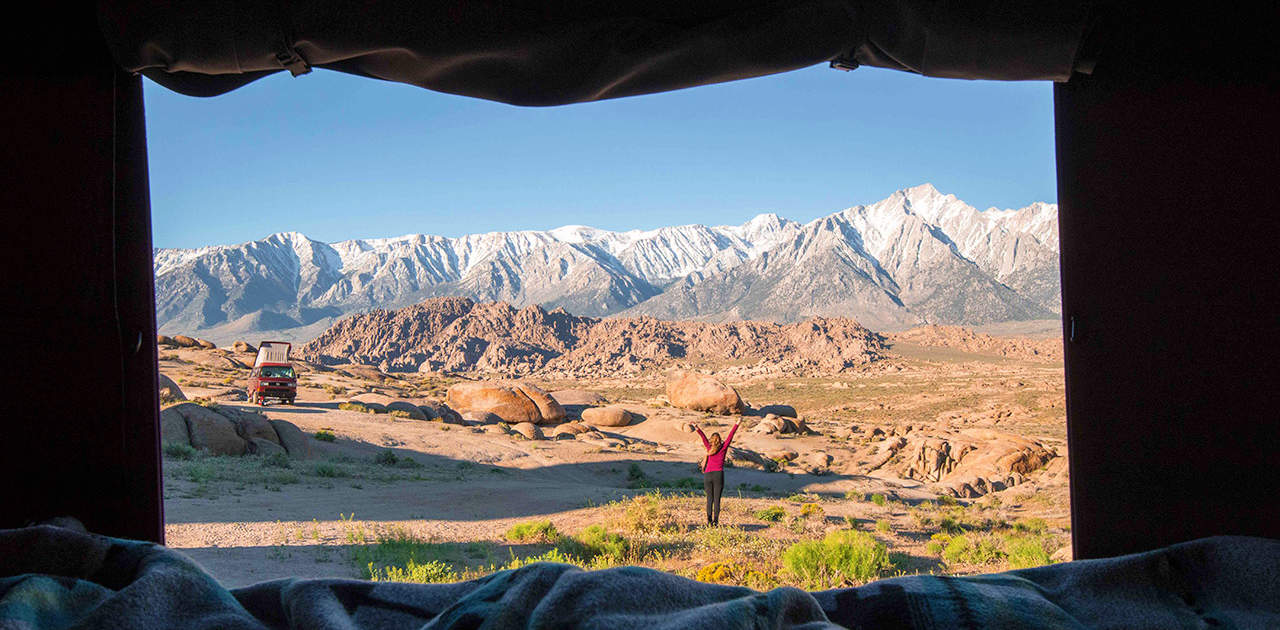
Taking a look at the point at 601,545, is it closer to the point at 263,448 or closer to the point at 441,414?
the point at 263,448

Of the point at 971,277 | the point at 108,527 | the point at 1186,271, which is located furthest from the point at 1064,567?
the point at 971,277

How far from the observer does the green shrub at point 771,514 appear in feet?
25.5

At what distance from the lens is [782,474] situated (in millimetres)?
14289

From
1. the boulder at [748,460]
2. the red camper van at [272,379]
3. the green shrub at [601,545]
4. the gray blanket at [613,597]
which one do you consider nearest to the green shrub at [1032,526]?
the green shrub at [601,545]

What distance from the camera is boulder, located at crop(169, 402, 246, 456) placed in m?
10.3

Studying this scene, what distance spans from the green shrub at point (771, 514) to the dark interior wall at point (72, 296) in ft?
21.0

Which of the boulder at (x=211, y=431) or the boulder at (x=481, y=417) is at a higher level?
the boulder at (x=211, y=431)

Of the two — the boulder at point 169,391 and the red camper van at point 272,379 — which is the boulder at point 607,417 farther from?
the boulder at point 169,391

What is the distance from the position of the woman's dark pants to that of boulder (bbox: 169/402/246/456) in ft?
24.1

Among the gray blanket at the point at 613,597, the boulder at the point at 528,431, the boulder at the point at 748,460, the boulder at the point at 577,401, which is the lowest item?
the boulder at the point at 748,460

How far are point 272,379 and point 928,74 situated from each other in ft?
59.4

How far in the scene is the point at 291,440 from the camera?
11.5m

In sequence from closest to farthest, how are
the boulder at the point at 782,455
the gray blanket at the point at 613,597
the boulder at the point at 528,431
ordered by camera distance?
the gray blanket at the point at 613,597
the boulder at the point at 782,455
the boulder at the point at 528,431

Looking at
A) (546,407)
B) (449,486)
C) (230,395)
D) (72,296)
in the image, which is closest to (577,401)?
(546,407)
